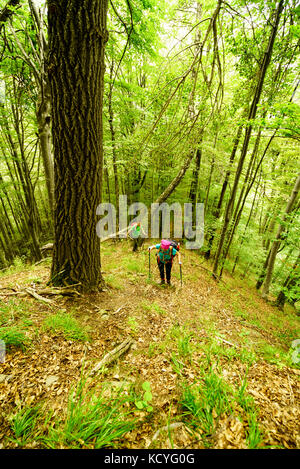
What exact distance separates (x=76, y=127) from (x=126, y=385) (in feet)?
11.0

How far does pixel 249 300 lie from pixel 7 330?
9745 mm

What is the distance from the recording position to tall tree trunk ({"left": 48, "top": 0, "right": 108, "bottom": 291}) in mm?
2174

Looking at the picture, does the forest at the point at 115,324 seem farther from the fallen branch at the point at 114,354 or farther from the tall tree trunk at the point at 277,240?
the tall tree trunk at the point at 277,240

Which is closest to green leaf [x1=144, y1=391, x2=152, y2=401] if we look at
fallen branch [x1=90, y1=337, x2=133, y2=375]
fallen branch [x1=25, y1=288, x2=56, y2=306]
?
fallen branch [x1=90, y1=337, x2=133, y2=375]

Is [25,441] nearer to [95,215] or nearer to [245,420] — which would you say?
[245,420]

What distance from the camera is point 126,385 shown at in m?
1.94

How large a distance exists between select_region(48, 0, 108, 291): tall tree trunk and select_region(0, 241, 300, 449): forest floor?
80 centimetres

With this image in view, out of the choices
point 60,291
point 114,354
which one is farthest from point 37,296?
point 114,354

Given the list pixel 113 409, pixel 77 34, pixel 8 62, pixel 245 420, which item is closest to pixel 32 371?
pixel 113 409

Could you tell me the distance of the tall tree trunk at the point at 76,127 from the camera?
7.13ft

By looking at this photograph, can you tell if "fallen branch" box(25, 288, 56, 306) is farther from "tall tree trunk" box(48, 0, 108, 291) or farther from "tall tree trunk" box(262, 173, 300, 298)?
"tall tree trunk" box(262, 173, 300, 298)

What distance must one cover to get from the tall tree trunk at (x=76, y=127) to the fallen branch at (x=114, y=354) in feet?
4.35

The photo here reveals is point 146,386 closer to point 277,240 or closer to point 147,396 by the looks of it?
point 147,396

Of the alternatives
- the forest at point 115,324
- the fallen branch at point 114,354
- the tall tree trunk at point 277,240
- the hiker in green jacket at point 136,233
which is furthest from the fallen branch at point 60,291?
the tall tree trunk at point 277,240
